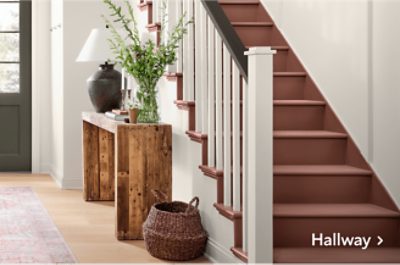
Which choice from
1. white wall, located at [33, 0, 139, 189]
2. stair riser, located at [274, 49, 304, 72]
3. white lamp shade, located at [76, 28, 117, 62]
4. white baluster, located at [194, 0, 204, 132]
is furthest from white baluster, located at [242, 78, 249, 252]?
white wall, located at [33, 0, 139, 189]

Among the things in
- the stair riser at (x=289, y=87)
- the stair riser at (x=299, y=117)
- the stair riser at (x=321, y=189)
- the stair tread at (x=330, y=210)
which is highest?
the stair riser at (x=289, y=87)

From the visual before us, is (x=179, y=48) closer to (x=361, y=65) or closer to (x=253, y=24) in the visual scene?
(x=253, y=24)

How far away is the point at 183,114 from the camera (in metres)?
3.24

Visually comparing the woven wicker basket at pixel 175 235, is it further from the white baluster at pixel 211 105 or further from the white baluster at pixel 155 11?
the white baluster at pixel 155 11

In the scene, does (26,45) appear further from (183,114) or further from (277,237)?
(277,237)

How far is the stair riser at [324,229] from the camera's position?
8.26 feet

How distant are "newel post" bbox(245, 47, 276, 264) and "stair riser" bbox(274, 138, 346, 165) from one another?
666 millimetres

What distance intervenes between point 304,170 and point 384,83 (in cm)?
61

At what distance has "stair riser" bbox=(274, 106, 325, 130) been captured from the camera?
3160mm

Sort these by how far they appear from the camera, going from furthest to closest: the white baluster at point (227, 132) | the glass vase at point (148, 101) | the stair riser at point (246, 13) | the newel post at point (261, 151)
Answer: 1. the stair riser at point (246, 13)
2. the glass vase at point (148, 101)
3. the white baluster at point (227, 132)
4. the newel post at point (261, 151)

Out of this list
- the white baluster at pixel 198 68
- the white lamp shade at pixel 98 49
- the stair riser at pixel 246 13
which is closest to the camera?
the white baluster at pixel 198 68

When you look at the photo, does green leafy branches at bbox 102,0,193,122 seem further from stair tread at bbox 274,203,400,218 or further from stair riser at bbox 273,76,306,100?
stair tread at bbox 274,203,400,218

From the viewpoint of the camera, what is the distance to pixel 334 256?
2.35m

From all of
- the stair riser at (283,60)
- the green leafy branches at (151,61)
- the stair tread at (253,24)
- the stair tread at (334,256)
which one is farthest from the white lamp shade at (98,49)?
the stair tread at (334,256)
